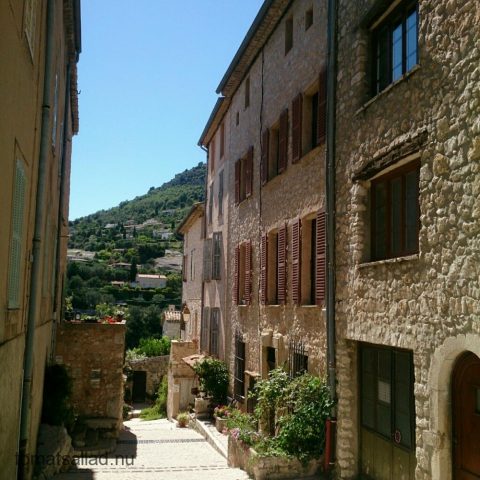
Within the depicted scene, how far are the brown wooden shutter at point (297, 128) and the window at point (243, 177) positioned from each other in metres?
3.85

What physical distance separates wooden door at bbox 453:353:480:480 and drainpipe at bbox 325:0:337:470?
301 centimetres

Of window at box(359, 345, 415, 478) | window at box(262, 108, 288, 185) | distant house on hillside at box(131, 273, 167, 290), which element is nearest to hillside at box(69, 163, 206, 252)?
distant house on hillside at box(131, 273, 167, 290)

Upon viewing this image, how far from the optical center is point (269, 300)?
45.8 feet

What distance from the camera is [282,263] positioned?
42.4ft

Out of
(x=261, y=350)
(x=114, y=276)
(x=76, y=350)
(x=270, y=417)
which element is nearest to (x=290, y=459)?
(x=270, y=417)

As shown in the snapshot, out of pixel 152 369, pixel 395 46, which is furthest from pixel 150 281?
pixel 395 46

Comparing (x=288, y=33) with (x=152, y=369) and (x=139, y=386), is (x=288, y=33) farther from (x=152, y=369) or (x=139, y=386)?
(x=139, y=386)

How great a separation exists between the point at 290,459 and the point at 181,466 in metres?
3.57

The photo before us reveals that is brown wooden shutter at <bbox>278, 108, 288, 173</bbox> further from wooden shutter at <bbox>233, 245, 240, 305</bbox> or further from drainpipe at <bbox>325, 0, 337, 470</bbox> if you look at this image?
wooden shutter at <bbox>233, 245, 240, 305</bbox>

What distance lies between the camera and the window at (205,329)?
21453 mm

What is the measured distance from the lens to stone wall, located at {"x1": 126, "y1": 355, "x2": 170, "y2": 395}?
3312 cm

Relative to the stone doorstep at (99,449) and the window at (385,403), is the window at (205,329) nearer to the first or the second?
the stone doorstep at (99,449)

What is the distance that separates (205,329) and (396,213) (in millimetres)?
14551

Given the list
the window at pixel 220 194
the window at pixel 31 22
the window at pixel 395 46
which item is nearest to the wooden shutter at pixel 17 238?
the window at pixel 31 22
